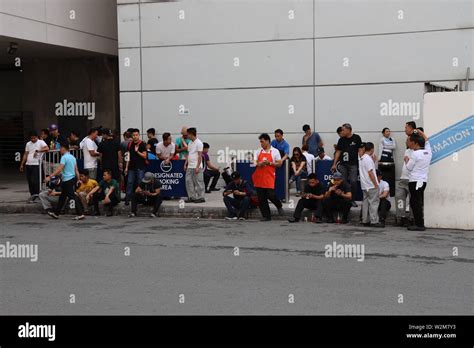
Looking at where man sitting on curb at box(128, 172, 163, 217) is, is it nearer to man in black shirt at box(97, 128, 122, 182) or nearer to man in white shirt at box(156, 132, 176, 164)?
man in black shirt at box(97, 128, 122, 182)

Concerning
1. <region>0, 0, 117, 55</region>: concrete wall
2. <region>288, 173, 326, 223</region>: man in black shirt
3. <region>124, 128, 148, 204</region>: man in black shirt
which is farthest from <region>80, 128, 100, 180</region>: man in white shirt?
<region>288, 173, 326, 223</region>: man in black shirt

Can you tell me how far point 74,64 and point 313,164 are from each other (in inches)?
457

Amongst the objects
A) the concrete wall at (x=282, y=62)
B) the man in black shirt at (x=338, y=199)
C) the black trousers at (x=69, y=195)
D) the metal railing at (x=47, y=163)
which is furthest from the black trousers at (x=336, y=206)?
the metal railing at (x=47, y=163)

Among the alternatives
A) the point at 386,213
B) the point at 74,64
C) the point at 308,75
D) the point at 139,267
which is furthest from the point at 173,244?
the point at 74,64

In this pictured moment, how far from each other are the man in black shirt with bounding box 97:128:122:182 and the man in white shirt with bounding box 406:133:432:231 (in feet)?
22.3

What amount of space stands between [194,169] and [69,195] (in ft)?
9.54

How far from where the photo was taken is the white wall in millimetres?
12227

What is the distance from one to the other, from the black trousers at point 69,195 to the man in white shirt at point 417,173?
700 centimetres

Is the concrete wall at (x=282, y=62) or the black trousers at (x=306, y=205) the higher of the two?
the concrete wall at (x=282, y=62)

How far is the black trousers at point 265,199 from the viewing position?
13.8 m

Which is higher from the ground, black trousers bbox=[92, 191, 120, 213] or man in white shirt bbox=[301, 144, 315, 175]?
man in white shirt bbox=[301, 144, 315, 175]

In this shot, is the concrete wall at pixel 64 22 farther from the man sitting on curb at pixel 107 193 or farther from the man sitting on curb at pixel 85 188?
the man sitting on curb at pixel 107 193

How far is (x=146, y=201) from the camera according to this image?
1470 centimetres
